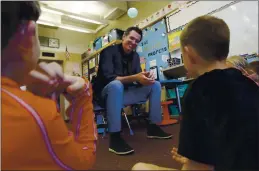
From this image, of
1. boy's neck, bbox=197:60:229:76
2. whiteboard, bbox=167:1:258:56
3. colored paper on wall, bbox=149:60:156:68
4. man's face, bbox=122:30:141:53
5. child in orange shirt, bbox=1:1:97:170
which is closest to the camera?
child in orange shirt, bbox=1:1:97:170

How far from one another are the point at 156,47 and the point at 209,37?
1983mm

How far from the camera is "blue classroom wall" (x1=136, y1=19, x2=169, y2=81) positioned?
2246 mm

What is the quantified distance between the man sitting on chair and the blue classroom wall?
96 cm

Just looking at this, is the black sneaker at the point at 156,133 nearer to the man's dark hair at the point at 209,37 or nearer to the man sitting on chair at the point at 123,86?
the man sitting on chair at the point at 123,86

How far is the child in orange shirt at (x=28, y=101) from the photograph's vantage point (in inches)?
8.2

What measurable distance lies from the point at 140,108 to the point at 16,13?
1.56 m

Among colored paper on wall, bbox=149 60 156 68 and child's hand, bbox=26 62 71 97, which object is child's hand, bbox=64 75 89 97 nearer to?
child's hand, bbox=26 62 71 97

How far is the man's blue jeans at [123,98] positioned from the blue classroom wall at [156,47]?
994 mm

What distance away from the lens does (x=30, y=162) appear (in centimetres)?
22

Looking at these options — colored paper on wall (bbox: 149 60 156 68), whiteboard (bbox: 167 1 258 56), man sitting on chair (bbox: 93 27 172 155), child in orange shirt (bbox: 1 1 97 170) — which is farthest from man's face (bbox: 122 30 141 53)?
colored paper on wall (bbox: 149 60 156 68)

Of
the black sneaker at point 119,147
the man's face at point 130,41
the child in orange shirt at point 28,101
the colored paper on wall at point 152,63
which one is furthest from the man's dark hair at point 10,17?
the colored paper on wall at point 152,63

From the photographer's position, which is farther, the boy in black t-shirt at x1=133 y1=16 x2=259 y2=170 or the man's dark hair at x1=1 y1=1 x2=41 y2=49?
the boy in black t-shirt at x1=133 y1=16 x2=259 y2=170

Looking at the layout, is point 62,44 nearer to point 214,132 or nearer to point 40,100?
point 40,100

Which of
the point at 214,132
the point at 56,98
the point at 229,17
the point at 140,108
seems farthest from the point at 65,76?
the point at 140,108
